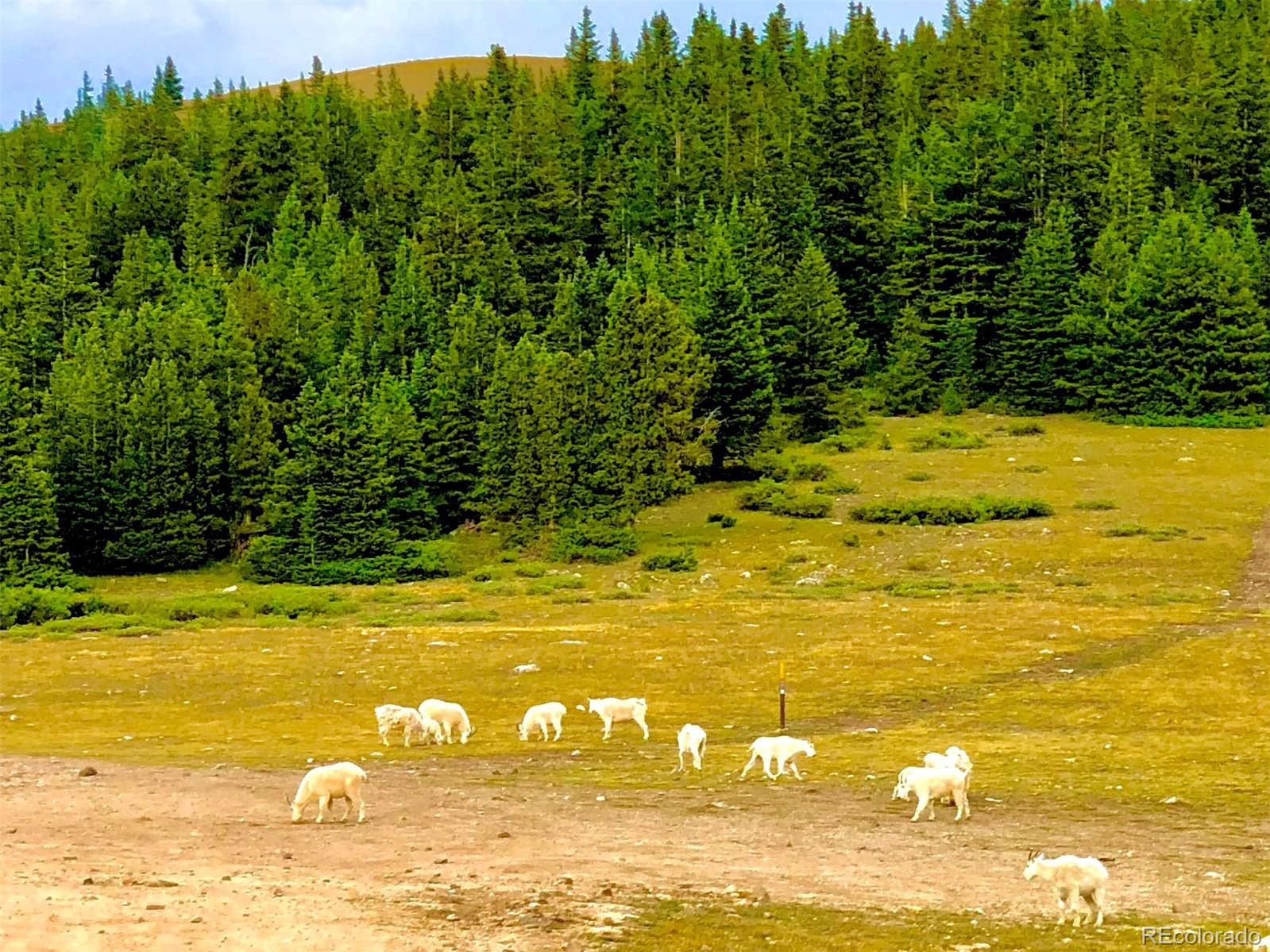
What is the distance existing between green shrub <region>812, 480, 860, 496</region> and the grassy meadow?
1.86 ft

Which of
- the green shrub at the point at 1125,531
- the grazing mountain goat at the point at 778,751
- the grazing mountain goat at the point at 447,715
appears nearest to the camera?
the grazing mountain goat at the point at 778,751

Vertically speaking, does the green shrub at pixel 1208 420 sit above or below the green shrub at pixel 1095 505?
above

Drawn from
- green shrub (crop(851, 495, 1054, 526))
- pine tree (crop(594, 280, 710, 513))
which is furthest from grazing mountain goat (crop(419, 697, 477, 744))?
green shrub (crop(851, 495, 1054, 526))

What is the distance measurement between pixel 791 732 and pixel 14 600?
1558 inches

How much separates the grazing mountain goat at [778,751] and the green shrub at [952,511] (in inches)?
1743

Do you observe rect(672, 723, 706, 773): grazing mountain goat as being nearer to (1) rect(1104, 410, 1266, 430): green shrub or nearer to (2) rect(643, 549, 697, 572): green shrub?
(2) rect(643, 549, 697, 572): green shrub

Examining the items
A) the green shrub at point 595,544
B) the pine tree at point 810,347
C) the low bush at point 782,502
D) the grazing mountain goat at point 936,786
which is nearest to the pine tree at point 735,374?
the low bush at point 782,502

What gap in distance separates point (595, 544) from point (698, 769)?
142 feet

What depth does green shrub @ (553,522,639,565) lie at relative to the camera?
233 ft

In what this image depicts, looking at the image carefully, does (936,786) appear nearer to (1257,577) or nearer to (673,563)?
(1257,577)

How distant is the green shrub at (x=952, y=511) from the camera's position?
71.8 m

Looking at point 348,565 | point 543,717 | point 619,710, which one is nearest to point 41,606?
point 348,565

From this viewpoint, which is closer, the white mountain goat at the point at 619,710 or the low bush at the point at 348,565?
the white mountain goat at the point at 619,710

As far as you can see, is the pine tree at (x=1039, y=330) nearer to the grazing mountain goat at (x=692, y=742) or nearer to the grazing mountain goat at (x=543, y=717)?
the grazing mountain goat at (x=543, y=717)
